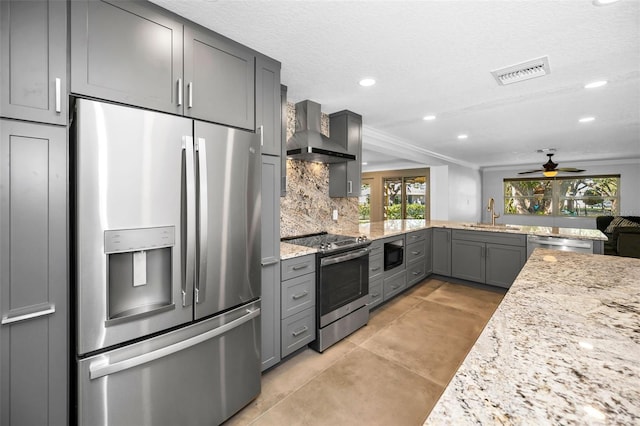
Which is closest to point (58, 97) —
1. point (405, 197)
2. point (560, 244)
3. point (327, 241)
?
point (327, 241)

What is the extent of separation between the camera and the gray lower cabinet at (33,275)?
3.70ft

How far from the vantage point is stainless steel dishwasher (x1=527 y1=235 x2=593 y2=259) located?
3.49 meters

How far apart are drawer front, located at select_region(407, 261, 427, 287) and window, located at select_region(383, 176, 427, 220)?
4.08 meters

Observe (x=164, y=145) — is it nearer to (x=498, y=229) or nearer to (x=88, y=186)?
(x=88, y=186)

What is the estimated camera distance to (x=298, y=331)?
2377mm

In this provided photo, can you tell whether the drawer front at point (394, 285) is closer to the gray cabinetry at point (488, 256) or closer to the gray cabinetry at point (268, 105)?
the gray cabinetry at point (488, 256)

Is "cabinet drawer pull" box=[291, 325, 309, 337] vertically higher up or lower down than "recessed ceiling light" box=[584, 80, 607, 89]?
lower down

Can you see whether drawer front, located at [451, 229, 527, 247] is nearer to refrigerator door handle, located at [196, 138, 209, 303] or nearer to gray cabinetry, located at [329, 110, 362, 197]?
gray cabinetry, located at [329, 110, 362, 197]

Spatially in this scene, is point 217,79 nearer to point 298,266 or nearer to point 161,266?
point 161,266

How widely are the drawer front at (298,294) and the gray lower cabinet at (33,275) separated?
132 centimetres

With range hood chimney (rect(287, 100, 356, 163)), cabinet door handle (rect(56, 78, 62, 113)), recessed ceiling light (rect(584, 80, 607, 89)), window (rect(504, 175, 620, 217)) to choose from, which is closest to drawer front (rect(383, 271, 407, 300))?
range hood chimney (rect(287, 100, 356, 163))

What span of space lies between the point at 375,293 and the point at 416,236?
1339 millimetres

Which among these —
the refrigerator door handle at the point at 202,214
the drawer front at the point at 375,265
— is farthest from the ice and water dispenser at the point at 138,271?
the drawer front at the point at 375,265

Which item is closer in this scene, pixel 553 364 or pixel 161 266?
pixel 553 364
